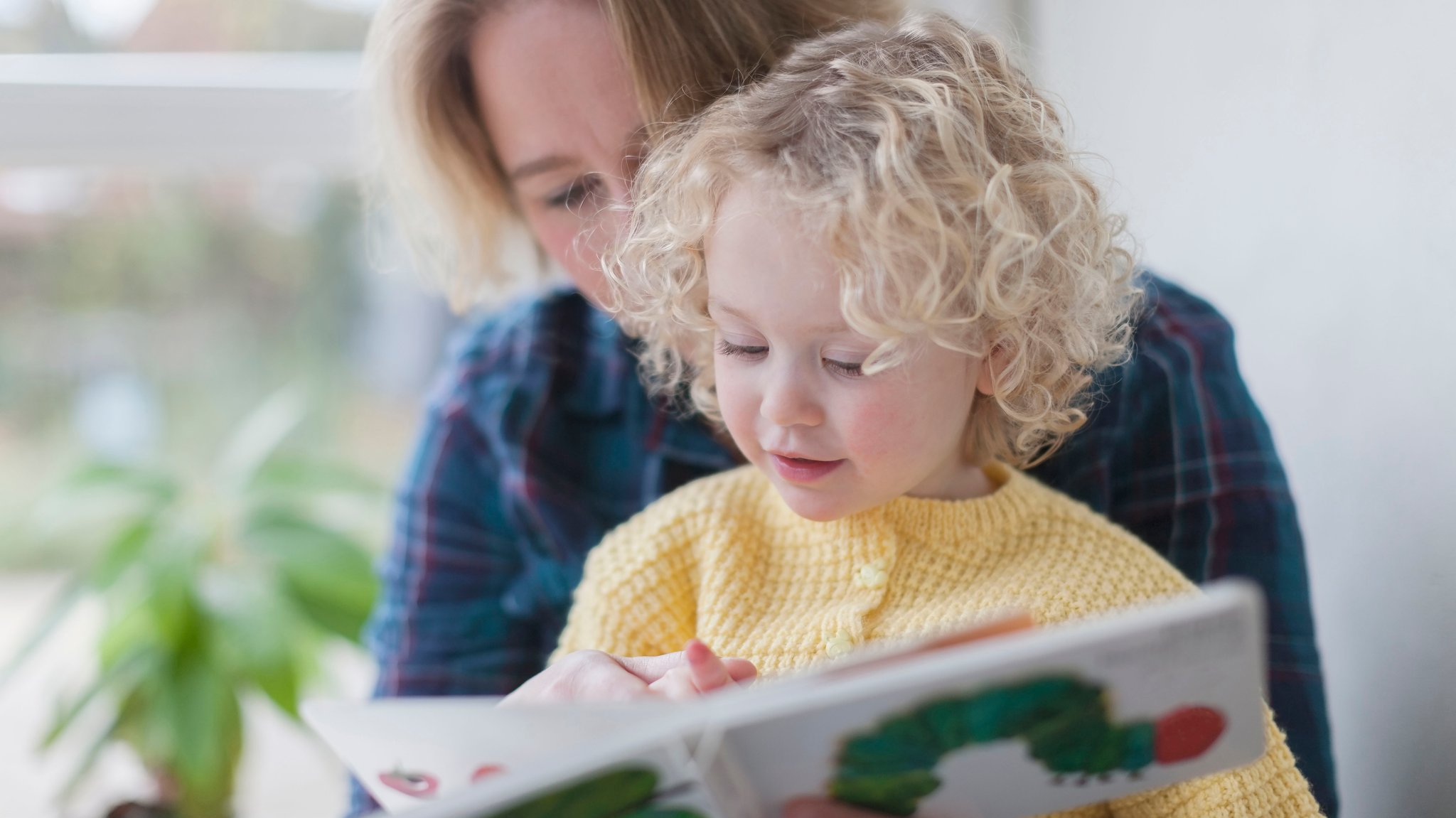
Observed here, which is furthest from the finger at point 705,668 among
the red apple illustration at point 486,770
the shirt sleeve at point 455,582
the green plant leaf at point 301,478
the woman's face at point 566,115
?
the green plant leaf at point 301,478

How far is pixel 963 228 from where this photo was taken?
0.81 meters

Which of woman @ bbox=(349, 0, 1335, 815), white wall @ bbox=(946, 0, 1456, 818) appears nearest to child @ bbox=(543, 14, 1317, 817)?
woman @ bbox=(349, 0, 1335, 815)

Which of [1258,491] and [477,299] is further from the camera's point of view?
[477,299]

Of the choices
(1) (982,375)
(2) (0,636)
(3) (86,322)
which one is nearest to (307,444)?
(3) (86,322)

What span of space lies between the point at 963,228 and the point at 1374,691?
65cm

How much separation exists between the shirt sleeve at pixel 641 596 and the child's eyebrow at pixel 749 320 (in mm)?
210

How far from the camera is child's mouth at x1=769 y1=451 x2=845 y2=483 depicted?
861mm

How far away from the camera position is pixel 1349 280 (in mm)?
1059

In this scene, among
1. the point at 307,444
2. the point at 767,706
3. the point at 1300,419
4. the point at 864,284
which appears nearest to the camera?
the point at 767,706

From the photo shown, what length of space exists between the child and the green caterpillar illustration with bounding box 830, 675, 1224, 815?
4.7 inches

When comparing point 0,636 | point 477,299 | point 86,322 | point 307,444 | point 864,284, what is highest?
point 864,284

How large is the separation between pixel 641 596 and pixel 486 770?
0.87 feet

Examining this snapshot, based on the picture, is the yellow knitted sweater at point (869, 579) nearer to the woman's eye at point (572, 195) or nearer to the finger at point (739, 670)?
the finger at point (739, 670)

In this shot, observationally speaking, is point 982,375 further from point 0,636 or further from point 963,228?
point 0,636
